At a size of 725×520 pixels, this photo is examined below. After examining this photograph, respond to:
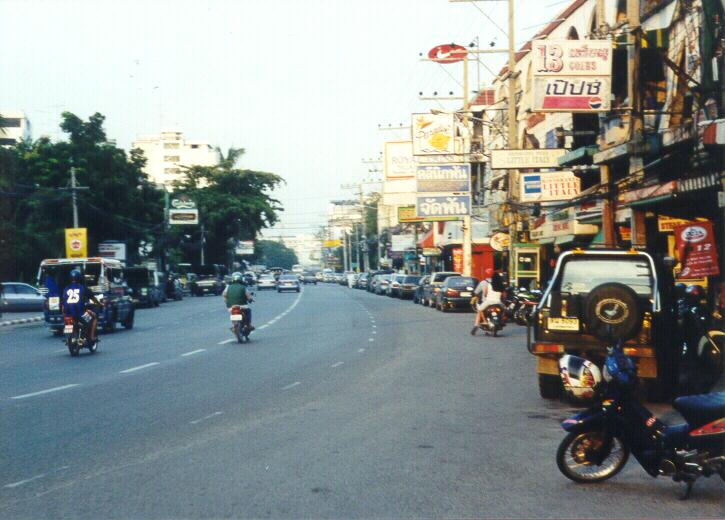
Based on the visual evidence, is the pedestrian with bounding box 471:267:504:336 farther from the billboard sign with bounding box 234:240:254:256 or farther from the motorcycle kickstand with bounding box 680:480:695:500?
the billboard sign with bounding box 234:240:254:256

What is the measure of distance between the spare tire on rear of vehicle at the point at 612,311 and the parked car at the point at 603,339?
0.38 m

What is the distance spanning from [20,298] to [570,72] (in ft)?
102

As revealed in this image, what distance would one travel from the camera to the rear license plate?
1162 cm

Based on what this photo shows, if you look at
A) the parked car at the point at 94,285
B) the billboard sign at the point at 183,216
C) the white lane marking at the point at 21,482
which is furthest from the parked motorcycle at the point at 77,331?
the billboard sign at the point at 183,216

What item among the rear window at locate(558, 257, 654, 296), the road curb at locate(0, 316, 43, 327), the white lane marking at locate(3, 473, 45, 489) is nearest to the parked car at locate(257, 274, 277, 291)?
the road curb at locate(0, 316, 43, 327)

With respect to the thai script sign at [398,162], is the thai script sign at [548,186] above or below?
below

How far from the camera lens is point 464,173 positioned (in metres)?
42.0

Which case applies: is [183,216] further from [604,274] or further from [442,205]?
[604,274]

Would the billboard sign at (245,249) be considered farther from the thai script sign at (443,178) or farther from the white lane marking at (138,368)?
the white lane marking at (138,368)

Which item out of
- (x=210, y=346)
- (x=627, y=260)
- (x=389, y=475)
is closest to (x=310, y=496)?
(x=389, y=475)

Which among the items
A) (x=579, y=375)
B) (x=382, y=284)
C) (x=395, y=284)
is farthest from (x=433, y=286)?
(x=579, y=375)

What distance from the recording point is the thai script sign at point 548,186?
101 feet

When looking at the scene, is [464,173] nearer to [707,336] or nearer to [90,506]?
[707,336]

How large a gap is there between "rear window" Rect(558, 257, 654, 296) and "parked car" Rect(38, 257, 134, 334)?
18.2 m
